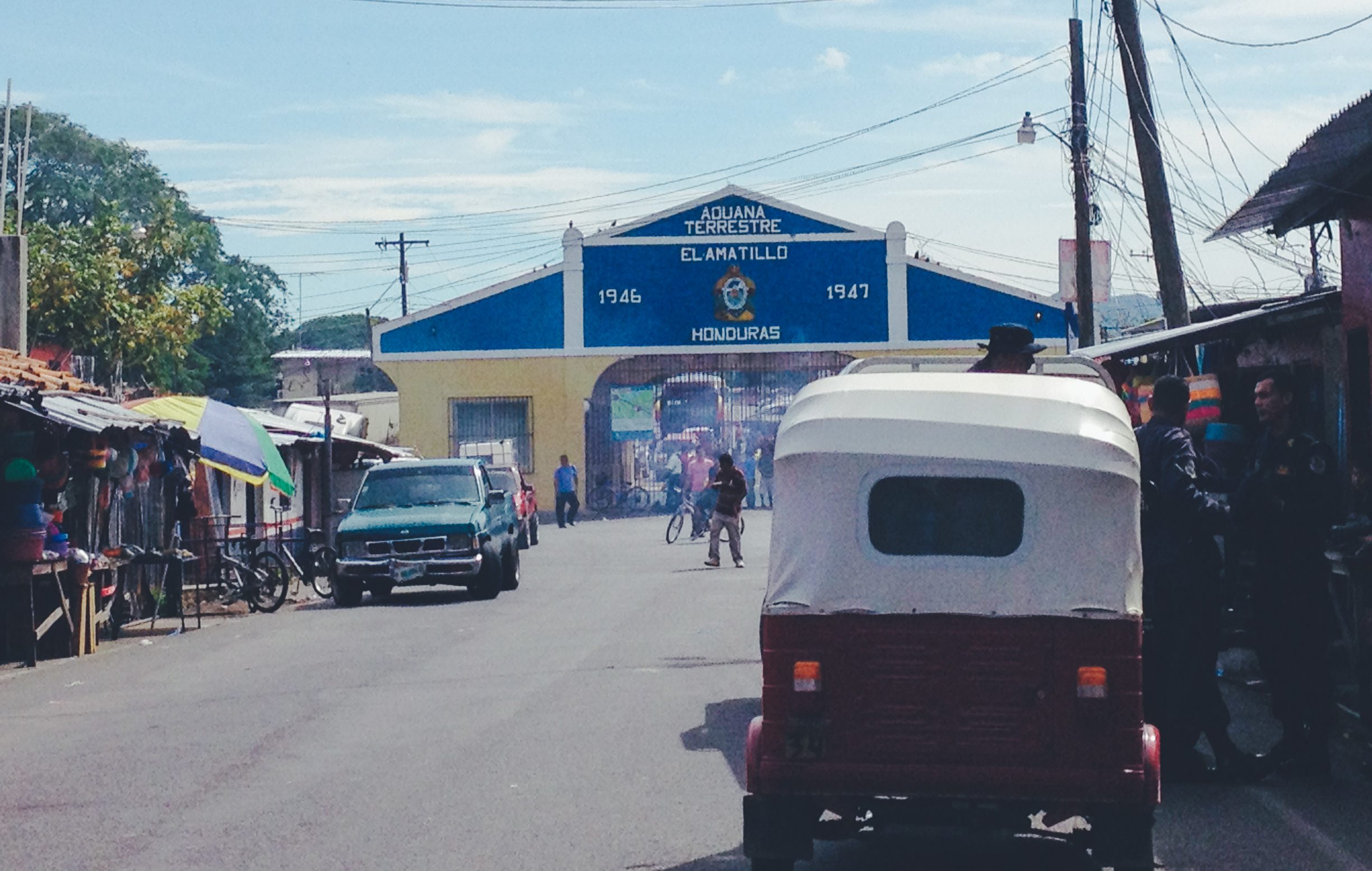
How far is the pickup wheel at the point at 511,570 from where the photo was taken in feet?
77.7

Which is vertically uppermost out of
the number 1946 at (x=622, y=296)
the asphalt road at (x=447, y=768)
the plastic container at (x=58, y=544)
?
the number 1946 at (x=622, y=296)

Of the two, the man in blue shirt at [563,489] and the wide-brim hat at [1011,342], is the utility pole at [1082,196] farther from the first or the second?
the man in blue shirt at [563,489]

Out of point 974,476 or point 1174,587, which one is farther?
point 1174,587

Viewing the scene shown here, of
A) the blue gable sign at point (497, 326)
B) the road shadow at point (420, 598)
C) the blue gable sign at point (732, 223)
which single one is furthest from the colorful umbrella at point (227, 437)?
the blue gable sign at point (732, 223)

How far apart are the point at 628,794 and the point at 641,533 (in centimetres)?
3125

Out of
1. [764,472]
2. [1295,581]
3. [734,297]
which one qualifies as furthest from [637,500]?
[1295,581]

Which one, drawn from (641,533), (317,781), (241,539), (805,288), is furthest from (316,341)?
(317,781)

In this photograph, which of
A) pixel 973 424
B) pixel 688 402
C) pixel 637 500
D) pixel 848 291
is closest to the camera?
pixel 973 424

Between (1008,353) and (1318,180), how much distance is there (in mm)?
5144

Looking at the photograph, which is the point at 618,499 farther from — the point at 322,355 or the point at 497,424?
the point at 322,355

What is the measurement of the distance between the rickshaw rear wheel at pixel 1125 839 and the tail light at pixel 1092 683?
46cm

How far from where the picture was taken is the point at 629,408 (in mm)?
51688

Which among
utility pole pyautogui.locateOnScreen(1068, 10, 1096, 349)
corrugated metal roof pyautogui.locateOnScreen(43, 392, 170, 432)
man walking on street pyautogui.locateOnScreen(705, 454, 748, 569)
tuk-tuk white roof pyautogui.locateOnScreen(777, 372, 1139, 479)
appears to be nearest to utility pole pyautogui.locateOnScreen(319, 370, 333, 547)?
man walking on street pyautogui.locateOnScreen(705, 454, 748, 569)

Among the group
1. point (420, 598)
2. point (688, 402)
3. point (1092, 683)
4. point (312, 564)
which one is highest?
point (688, 402)
